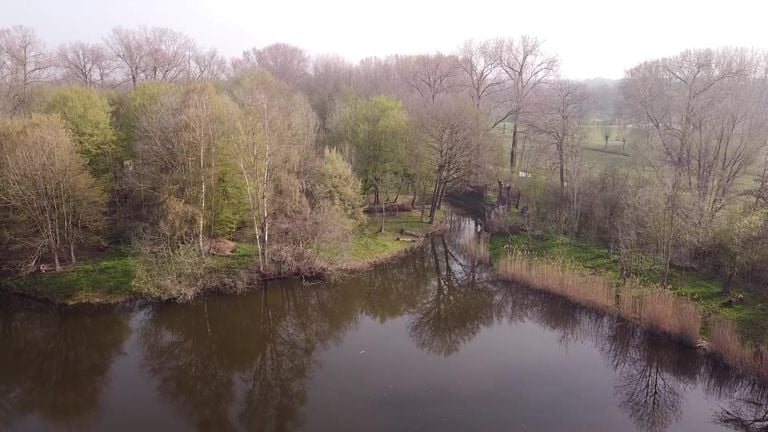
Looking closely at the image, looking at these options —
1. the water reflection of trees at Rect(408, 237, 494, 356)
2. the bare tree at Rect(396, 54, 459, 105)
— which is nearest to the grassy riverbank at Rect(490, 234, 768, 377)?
the water reflection of trees at Rect(408, 237, 494, 356)

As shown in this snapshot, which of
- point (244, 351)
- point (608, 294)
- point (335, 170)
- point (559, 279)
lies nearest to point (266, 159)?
point (335, 170)

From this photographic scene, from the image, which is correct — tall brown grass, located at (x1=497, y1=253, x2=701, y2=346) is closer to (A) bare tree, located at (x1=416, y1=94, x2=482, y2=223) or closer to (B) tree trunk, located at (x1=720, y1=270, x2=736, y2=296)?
(B) tree trunk, located at (x1=720, y1=270, x2=736, y2=296)

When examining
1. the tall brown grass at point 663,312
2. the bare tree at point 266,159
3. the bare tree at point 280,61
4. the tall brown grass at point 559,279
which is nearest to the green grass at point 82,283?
the bare tree at point 266,159

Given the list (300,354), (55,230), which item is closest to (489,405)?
(300,354)

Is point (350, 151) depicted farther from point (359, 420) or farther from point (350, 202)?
point (359, 420)

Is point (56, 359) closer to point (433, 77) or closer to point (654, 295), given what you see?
point (654, 295)

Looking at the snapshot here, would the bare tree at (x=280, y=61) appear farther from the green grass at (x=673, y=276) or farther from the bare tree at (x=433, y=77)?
the green grass at (x=673, y=276)
